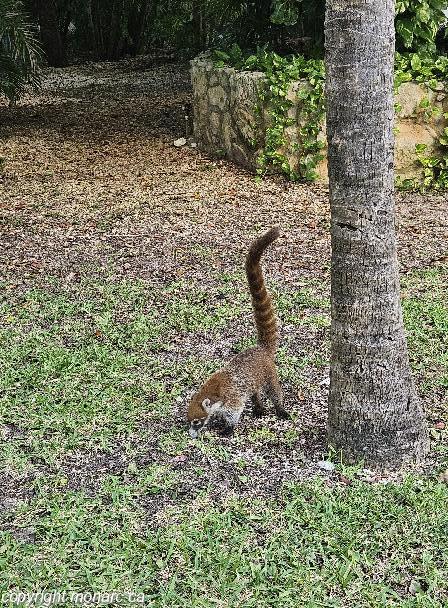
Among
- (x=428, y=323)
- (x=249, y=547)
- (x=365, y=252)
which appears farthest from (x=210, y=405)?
(x=428, y=323)

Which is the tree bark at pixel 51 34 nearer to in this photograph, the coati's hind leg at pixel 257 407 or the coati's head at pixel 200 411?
the coati's hind leg at pixel 257 407

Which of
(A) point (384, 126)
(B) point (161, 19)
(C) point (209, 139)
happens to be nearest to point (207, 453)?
(A) point (384, 126)

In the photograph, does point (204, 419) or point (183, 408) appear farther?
point (183, 408)

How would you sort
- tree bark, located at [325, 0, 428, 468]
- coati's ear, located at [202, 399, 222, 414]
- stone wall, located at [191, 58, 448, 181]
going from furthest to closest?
stone wall, located at [191, 58, 448, 181] < coati's ear, located at [202, 399, 222, 414] < tree bark, located at [325, 0, 428, 468]

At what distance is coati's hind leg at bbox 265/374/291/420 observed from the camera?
3.72 m

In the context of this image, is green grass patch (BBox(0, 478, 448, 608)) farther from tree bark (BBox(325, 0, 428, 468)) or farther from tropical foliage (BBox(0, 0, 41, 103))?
tropical foliage (BBox(0, 0, 41, 103))

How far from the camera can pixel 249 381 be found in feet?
11.8

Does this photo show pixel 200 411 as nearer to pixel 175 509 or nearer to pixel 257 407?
pixel 257 407

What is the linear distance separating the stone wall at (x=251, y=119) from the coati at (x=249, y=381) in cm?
421

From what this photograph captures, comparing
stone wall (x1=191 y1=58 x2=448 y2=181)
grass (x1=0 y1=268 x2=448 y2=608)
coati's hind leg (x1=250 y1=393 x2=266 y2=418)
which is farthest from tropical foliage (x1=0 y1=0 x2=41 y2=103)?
coati's hind leg (x1=250 y1=393 x2=266 y2=418)

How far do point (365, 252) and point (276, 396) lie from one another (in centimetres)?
91

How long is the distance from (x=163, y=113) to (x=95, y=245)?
17.1 ft

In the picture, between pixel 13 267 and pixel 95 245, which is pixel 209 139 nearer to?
pixel 95 245

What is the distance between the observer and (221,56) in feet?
28.7
